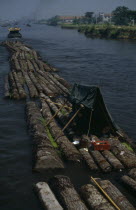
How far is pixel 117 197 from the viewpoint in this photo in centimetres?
1346

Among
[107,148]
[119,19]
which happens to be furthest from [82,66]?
[119,19]

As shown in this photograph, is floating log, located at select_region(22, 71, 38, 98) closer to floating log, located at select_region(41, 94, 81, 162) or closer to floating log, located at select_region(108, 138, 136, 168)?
floating log, located at select_region(41, 94, 81, 162)

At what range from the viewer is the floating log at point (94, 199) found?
12820 mm

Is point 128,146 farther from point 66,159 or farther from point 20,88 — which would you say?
point 20,88

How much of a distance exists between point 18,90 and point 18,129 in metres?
9.50

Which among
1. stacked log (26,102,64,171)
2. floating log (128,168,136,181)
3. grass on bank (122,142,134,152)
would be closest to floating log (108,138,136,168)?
grass on bank (122,142,134,152)

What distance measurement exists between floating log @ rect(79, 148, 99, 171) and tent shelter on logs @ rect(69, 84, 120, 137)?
90.7 inches

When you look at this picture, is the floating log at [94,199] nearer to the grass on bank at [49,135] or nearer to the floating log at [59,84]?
the grass on bank at [49,135]

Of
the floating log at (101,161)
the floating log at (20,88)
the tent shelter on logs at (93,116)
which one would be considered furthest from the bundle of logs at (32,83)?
the floating log at (101,161)

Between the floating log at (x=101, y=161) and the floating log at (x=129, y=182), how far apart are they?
1199 millimetres

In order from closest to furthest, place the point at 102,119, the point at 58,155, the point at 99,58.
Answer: the point at 58,155 → the point at 102,119 → the point at 99,58

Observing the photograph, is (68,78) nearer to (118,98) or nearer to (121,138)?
(118,98)

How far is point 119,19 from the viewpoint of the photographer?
153500 millimetres

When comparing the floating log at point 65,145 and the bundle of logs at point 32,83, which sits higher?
the bundle of logs at point 32,83
